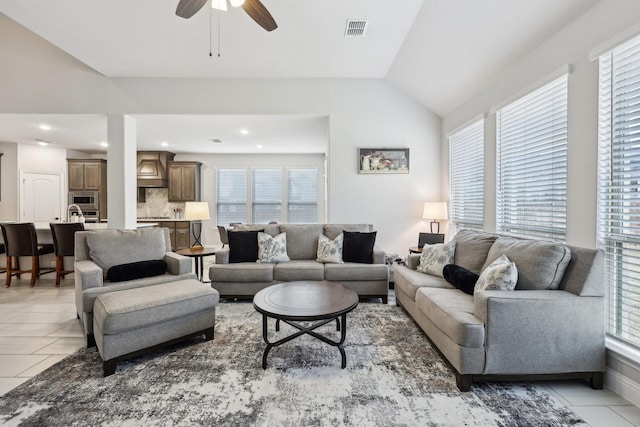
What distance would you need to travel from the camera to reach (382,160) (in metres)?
4.55

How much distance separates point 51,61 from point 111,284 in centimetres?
383

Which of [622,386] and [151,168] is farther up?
[151,168]

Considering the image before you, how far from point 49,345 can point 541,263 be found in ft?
13.1

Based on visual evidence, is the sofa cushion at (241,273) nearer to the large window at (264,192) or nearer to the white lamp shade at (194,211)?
the white lamp shade at (194,211)

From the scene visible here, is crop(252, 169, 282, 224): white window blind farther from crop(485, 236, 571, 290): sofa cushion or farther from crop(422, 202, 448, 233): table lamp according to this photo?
crop(485, 236, 571, 290): sofa cushion

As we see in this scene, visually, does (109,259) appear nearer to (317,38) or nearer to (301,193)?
(317,38)

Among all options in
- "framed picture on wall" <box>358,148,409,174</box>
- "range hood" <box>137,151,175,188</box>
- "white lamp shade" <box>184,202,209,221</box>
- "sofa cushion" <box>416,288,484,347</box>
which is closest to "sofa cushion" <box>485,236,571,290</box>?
"sofa cushion" <box>416,288,484,347</box>

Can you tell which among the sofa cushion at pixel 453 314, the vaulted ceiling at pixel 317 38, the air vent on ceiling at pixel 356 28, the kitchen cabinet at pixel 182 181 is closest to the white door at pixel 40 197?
the kitchen cabinet at pixel 182 181

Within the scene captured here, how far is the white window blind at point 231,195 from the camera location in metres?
7.55

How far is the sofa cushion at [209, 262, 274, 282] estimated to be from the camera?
11.5 ft

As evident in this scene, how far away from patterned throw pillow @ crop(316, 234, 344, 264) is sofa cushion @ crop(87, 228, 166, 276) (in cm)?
187

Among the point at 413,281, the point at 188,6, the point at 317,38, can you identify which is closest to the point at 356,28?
the point at 317,38

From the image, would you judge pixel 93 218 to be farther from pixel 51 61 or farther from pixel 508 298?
pixel 508 298

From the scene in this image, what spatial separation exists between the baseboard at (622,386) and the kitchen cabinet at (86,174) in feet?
29.3
